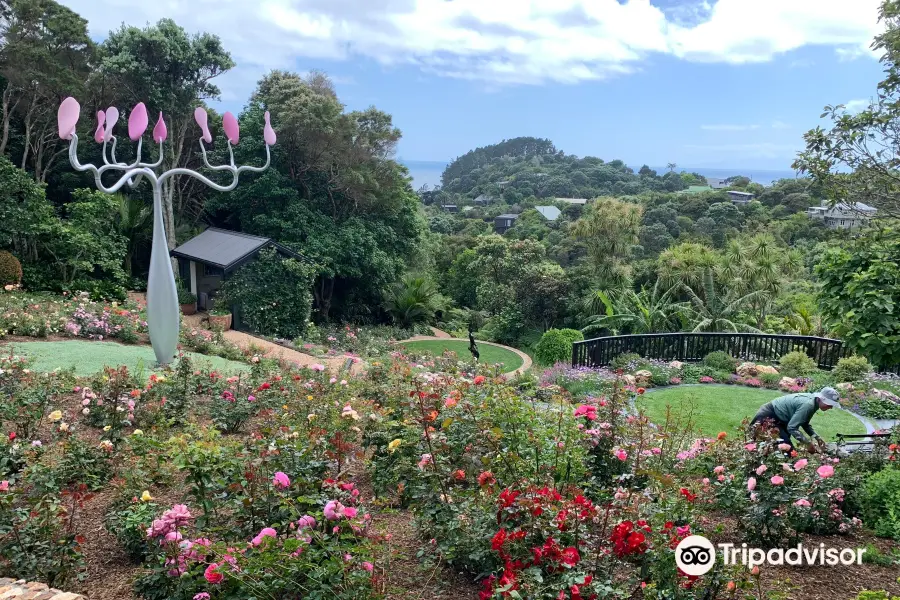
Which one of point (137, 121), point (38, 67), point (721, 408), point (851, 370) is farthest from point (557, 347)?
point (38, 67)

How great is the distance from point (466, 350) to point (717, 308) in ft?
20.9

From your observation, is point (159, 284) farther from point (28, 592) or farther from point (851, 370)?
point (851, 370)

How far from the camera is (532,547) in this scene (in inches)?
114

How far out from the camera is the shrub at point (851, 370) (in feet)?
32.4

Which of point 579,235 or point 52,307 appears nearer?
point 52,307

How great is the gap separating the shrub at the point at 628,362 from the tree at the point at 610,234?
22.7ft

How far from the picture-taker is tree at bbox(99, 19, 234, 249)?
14.8 m

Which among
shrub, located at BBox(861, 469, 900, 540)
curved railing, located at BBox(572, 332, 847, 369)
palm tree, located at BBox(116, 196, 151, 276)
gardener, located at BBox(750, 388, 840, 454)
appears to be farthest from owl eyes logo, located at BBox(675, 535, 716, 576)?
palm tree, located at BBox(116, 196, 151, 276)

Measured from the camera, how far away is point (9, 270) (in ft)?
39.7

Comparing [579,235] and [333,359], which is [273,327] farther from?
[579,235]

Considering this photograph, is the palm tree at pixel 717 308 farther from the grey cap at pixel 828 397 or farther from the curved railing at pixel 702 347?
the grey cap at pixel 828 397

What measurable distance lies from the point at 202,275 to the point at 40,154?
5046 mm

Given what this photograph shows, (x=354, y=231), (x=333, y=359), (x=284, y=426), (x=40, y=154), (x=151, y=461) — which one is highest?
(x=40, y=154)

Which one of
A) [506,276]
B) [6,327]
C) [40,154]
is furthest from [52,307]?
[506,276]
